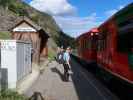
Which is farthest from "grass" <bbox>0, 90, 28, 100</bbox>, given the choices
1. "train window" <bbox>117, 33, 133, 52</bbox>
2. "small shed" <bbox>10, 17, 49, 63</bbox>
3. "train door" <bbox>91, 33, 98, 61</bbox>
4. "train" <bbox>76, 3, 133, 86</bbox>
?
"small shed" <bbox>10, 17, 49, 63</bbox>

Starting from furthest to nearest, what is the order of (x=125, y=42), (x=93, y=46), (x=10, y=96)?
(x=93, y=46), (x=10, y=96), (x=125, y=42)

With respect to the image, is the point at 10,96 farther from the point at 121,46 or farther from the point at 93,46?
the point at 93,46

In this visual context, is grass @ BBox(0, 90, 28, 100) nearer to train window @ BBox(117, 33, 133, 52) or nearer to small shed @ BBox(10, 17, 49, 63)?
train window @ BBox(117, 33, 133, 52)

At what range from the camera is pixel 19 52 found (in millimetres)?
20547

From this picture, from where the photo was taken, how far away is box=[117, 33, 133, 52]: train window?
43.2ft

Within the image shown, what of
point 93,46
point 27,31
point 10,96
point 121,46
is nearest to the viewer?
point 121,46

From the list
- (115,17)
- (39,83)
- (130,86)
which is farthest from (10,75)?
(130,86)

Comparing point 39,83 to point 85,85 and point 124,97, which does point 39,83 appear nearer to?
point 85,85

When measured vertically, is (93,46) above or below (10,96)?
above

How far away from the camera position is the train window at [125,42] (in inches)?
519

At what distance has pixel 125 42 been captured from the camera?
13.8 meters

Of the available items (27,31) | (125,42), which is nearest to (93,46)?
(27,31)

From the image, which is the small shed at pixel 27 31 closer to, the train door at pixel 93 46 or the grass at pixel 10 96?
the train door at pixel 93 46

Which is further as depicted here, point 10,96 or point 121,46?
point 10,96
